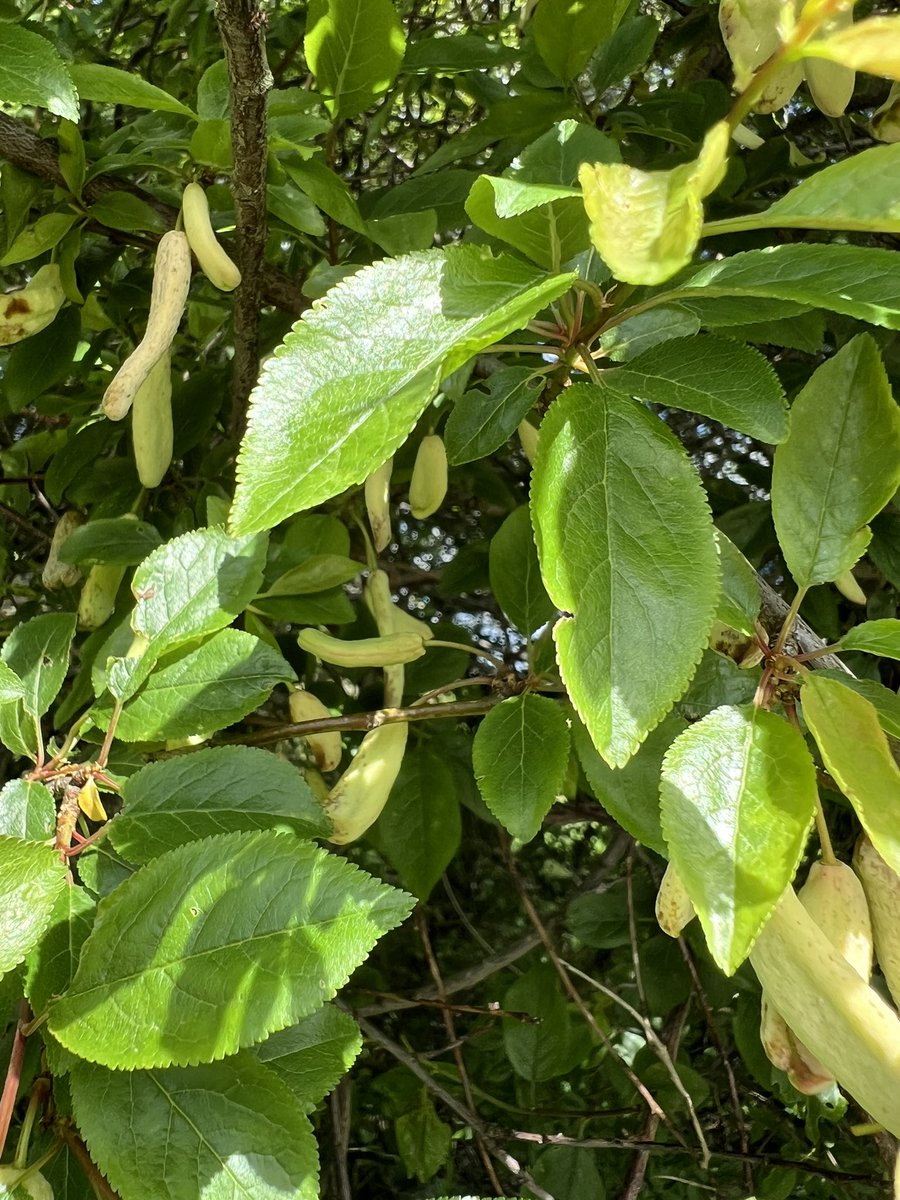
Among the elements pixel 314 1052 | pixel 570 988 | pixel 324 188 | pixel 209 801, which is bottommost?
pixel 570 988

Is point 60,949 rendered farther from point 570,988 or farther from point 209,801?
point 570,988

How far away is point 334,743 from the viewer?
2.54 ft

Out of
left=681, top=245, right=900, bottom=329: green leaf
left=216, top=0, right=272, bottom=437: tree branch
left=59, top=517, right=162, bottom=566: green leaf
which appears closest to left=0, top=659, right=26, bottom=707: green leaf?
left=59, top=517, right=162, bottom=566: green leaf

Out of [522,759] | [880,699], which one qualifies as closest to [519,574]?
[522,759]

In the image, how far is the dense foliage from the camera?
0.39 meters

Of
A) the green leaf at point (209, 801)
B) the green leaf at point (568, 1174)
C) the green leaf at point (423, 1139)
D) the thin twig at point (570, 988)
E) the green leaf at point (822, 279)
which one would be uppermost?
the green leaf at point (822, 279)

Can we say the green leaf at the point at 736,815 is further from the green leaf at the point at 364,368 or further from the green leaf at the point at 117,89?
the green leaf at the point at 117,89

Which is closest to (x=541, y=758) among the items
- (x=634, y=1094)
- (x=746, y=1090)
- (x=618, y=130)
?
(x=618, y=130)

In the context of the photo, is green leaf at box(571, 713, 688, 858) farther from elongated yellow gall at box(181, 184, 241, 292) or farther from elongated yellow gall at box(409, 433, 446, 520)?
elongated yellow gall at box(181, 184, 241, 292)

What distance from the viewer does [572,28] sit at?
2.68ft

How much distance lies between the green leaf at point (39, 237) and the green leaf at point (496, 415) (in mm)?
422

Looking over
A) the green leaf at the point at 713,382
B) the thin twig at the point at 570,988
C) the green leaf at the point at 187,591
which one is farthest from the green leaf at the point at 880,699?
the thin twig at the point at 570,988

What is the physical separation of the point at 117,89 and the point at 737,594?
53cm

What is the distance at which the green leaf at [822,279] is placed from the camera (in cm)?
40
